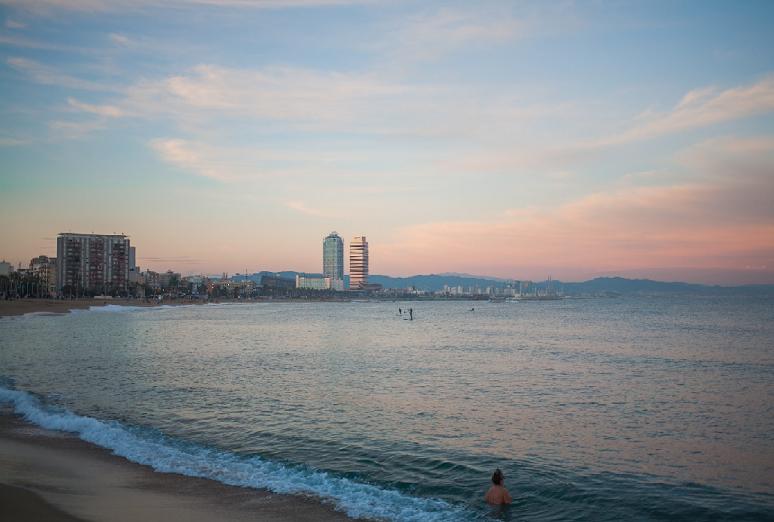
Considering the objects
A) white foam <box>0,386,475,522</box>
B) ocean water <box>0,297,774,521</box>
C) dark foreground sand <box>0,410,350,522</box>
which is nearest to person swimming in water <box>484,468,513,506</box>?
ocean water <box>0,297,774,521</box>

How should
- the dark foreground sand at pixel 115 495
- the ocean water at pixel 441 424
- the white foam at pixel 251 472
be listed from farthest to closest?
the ocean water at pixel 441 424, the white foam at pixel 251 472, the dark foreground sand at pixel 115 495

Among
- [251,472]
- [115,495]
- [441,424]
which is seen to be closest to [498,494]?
[251,472]

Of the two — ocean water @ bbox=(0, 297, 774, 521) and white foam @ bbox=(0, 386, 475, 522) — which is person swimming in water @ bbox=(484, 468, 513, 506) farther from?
white foam @ bbox=(0, 386, 475, 522)

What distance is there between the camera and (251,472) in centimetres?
1495

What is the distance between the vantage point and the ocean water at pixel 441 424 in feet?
45.1

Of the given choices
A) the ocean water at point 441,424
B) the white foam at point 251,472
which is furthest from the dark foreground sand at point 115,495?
the ocean water at point 441,424

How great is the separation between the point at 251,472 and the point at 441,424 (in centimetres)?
769

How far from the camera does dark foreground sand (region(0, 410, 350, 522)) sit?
459 inches

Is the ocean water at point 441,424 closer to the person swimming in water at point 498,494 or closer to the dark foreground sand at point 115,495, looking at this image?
the person swimming in water at point 498,494

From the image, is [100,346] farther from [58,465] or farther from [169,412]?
Answer: [58,465]

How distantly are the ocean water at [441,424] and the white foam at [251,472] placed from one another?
68 millimetres

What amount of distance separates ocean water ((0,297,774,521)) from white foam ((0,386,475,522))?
0.22 feet

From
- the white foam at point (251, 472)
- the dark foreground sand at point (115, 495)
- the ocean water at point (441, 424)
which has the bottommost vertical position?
the ocean water at point (441, 424)

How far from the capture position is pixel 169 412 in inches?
877
